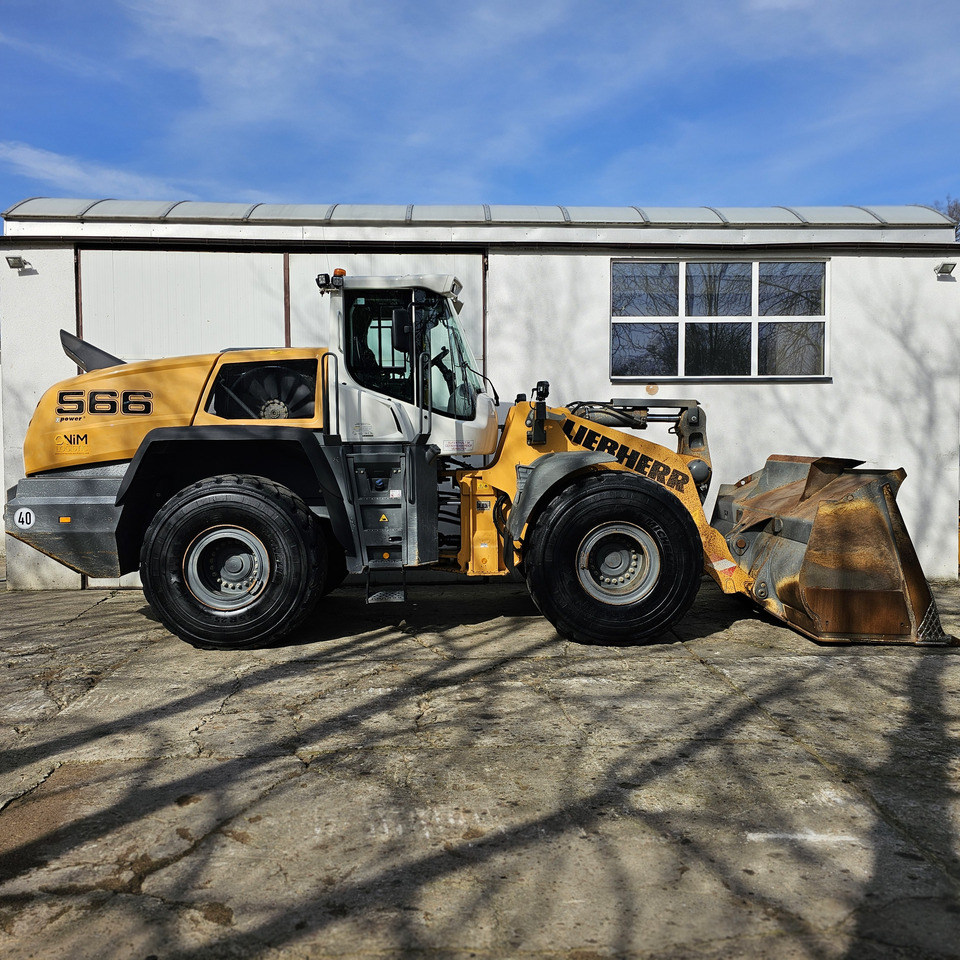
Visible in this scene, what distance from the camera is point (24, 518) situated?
5.67 m

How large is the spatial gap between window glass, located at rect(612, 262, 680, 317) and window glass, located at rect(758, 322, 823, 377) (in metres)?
1.09

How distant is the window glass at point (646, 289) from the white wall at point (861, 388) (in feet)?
0.73

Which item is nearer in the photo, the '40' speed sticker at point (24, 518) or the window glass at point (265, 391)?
the '40' speed sticker at point (24, 518)

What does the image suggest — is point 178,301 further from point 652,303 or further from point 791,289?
point 791,289

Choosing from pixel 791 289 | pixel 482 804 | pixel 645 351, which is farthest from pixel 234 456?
pixel 791 289

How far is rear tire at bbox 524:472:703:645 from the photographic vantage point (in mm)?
5547

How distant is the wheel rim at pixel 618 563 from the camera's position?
5617mm

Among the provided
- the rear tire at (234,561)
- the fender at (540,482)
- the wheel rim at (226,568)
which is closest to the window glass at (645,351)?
the fender at (540,482)

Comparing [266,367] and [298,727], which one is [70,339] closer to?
[266,367]

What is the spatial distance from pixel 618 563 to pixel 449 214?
4930 mm

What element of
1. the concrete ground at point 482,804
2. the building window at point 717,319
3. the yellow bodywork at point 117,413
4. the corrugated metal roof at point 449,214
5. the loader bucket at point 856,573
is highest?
the corrugated metal roof at point 449,214

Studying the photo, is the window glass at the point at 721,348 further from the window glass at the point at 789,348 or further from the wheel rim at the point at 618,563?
the wheel rim at the point at 618,563

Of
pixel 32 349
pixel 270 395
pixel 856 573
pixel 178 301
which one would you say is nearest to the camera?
pixel 856 573

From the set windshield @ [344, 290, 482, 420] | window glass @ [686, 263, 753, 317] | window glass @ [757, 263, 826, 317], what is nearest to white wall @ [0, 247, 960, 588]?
window glass @ [757, 263, 826, 317]
